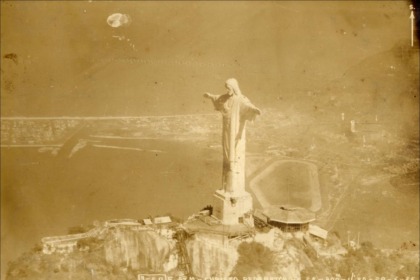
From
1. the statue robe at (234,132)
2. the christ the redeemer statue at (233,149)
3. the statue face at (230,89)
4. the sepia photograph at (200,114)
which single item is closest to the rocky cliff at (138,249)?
the christ the redeemer statue at (233,149)

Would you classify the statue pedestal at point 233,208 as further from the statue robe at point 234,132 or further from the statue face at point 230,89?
the statue face at point 230,89

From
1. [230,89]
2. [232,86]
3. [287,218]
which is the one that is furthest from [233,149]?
[287,218]

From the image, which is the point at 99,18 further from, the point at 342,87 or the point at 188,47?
the point at 342,87

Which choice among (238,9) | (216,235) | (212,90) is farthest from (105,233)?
(238,9)

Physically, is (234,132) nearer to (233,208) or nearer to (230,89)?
(230,89)

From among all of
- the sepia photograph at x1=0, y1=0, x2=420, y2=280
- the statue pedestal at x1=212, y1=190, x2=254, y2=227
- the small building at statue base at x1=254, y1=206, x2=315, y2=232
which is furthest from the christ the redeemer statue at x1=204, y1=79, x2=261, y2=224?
the sepia photograph at x1=0, y1=0, x2=420, y2=280

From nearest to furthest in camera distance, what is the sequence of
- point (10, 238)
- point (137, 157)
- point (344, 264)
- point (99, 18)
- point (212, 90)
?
point (344, 264)
point (10, 238)
point (99, 18)
point (212, 90)
point (137, 157)

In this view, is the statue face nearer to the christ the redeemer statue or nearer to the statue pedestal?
the christ the redeemer statue
